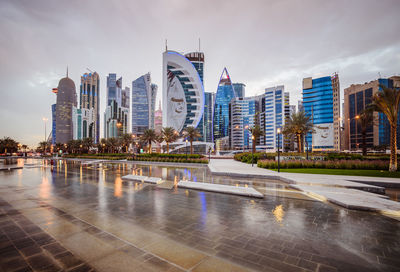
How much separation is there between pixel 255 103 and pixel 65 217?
180 m

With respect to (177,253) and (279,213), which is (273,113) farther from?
(177,253)

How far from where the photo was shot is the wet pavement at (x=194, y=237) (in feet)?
12.1

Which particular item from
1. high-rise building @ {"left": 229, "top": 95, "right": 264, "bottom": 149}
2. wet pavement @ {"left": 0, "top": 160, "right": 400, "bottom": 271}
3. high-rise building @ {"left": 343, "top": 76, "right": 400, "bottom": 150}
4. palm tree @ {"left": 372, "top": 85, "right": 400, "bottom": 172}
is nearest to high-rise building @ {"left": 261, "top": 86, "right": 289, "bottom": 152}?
high-rise building @ {"left": 229, "top": 95, "right": 264, "bottom": 149}

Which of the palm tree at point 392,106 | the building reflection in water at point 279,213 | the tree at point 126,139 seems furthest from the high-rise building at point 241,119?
the building reflection in water at point 279,213

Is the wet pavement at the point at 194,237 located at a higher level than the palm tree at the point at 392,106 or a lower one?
lower

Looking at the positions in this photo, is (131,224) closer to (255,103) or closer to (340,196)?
(340,196)

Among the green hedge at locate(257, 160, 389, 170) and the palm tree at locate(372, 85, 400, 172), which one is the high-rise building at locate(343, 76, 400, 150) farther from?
the green hedge at locate(257, 160, 389, 170)

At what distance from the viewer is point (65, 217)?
6336 mm

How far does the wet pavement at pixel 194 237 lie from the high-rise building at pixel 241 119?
474 feet

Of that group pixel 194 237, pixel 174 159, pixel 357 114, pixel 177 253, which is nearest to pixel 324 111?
pixel 357 114

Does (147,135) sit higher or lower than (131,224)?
higher

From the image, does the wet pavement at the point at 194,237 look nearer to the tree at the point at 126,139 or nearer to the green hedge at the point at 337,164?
the green hedge at the point at 337,164

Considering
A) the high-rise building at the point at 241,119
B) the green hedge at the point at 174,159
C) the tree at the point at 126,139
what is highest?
the high-rise building at the point at 241,119

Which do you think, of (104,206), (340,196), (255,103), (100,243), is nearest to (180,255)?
(100,243)
